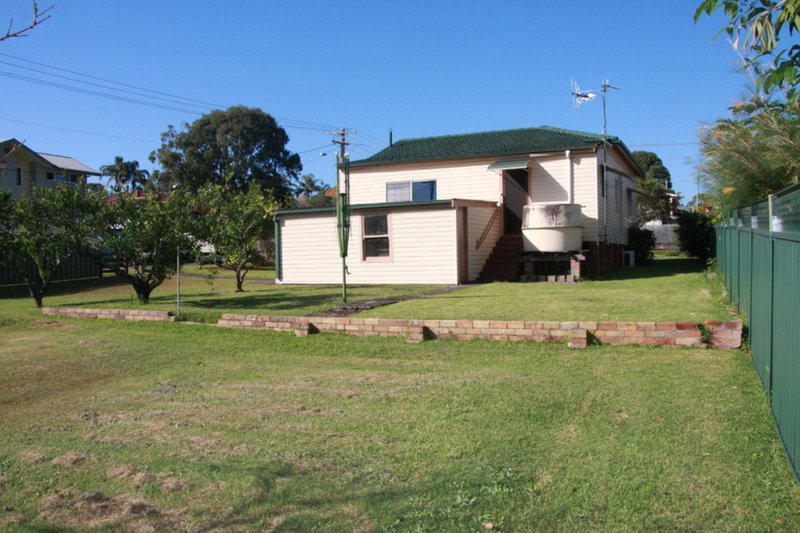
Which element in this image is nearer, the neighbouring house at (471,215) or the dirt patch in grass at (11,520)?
the dirt patch in grass at (11,520)

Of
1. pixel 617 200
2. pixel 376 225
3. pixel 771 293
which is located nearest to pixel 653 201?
pixel 617 200

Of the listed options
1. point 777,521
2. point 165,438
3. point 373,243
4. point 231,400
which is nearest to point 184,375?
point 231,400

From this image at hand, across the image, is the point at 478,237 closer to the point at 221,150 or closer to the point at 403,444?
the point at 403,444

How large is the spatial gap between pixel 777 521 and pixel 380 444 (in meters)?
2.50

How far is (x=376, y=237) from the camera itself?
18969 millimetres

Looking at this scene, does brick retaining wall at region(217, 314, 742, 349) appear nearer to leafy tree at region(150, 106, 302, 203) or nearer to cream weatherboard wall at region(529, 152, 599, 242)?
cream weatherboard wall at region(529, 152, 599, 242)

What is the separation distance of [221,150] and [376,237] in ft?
124

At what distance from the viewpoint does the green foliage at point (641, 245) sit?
24.8 metres

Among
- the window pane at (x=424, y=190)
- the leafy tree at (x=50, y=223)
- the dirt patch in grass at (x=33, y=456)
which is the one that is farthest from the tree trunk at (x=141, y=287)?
the window pane at (x=424, y=190)

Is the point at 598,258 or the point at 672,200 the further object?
the point at 672,200

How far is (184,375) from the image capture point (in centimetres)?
747

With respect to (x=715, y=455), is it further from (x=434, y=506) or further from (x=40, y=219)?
(x=40, y=219)

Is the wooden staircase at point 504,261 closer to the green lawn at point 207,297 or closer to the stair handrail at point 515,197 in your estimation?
the stair handrail at point 515,197

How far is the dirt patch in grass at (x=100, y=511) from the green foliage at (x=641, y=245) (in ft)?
75.2
